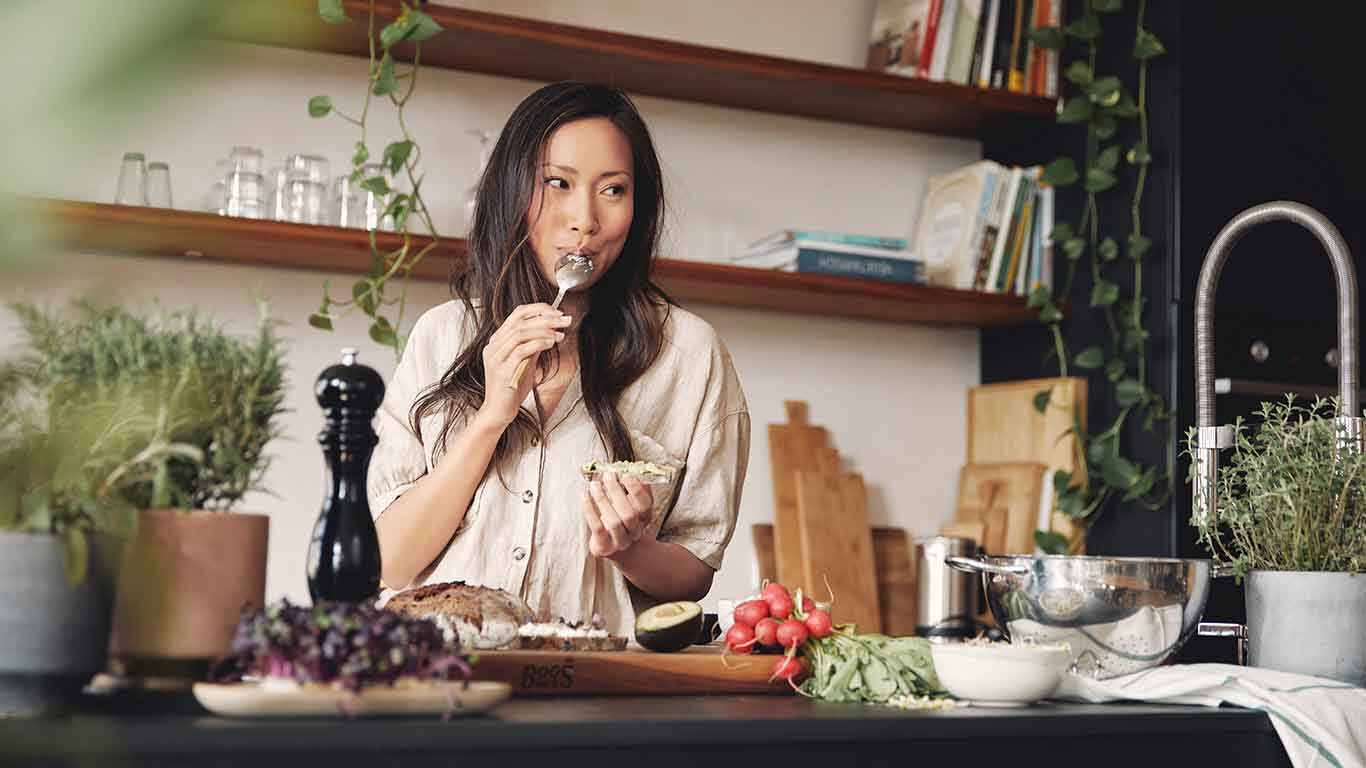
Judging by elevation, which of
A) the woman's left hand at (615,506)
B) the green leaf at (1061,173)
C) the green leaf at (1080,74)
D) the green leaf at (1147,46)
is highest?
the green leaf at (1147,46)

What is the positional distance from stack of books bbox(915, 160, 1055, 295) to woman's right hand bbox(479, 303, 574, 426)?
184 cm

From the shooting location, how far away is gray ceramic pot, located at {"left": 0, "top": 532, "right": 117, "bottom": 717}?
2.74 ft

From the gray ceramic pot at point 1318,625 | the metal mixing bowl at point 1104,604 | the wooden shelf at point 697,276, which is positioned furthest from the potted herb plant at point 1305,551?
the wooden shelf at point 697,276

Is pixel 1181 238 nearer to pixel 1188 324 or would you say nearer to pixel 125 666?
pixel 1188 324

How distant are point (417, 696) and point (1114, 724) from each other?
1.93 ft

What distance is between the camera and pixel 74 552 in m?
0.83

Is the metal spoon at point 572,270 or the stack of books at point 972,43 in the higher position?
the stack of books at point 972,43

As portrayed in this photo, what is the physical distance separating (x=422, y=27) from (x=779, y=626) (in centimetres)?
186

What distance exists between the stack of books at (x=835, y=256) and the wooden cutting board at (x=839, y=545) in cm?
53

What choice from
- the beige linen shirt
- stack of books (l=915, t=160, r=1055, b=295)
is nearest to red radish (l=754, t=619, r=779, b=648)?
the beige linen shirt

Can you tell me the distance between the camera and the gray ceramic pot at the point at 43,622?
84 cm

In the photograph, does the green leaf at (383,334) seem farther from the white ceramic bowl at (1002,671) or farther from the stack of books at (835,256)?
the white ceramic bowl at (1002,671)

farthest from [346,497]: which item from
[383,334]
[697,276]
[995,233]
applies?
[995,233]

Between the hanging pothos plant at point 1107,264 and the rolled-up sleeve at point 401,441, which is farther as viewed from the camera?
the hanging pothos plant at point 1107,264
